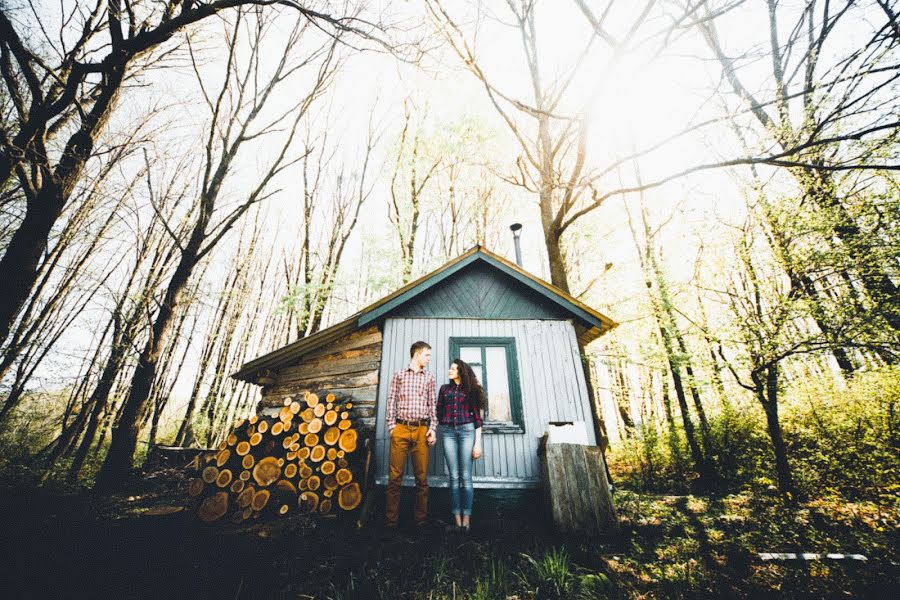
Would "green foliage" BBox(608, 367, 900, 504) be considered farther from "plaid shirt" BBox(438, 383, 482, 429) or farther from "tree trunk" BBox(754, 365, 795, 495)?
"plaid shirt" BBox(438, 383, 482, 429)

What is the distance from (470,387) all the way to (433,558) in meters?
2.03

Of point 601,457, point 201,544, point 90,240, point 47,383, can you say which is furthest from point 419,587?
point 90,240

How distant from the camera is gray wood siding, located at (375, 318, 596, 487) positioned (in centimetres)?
571

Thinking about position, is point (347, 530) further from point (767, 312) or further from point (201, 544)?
point (767, 312)

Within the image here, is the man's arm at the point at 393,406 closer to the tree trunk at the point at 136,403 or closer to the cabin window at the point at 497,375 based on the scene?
the cabin window at the point at 497,375

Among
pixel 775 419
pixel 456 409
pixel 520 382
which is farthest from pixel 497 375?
pixel 775 419

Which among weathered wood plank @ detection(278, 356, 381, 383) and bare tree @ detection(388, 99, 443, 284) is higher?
bare tree @ detection(388, 99, 443, 284)

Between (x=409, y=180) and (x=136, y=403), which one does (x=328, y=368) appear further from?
(x=409, y=180)

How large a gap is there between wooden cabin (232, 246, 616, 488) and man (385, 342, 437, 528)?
1187 mm

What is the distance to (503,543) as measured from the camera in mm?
4102

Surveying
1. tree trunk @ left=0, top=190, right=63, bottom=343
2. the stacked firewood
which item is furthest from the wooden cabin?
tree trunk @ left=0, top=190, right=63, bottom=343

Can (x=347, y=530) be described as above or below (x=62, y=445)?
below

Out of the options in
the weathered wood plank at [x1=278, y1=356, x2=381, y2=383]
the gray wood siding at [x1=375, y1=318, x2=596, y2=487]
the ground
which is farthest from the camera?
the weathered wood plank at [x1=278, y1=356, x2=381, y2=383]

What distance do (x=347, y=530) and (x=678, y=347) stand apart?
9422 mm
